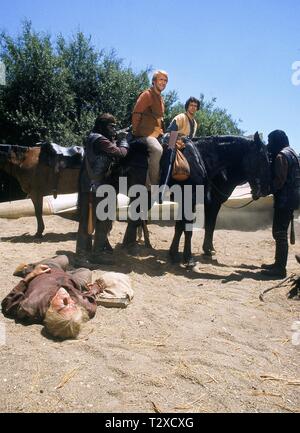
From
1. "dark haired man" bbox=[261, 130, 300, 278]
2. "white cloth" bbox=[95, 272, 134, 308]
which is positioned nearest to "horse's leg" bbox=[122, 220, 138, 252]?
"white cloth" bbox=[95, 272, 134, 308]

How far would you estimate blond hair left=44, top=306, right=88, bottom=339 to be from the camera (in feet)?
11.2

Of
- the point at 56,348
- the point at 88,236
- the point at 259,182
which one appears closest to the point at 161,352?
the point at 56,348

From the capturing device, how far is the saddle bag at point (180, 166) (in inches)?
231

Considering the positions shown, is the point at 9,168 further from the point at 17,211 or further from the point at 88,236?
the point at 88,236

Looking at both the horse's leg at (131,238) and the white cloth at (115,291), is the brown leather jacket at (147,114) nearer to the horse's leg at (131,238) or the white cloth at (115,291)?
the horse's leg at (131,238)

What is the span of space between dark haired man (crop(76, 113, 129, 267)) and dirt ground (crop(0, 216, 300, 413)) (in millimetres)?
736

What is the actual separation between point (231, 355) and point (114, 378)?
110cm

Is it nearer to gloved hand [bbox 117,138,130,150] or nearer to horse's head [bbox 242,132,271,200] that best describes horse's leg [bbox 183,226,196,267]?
horse's head [bbox 242,132,271,200]

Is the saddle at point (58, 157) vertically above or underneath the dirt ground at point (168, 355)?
above

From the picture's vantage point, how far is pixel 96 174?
5.68 metres

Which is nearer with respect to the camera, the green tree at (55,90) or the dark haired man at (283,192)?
the dark haired man at (283,192)

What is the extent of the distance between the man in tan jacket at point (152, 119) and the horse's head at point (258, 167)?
1537 millimetres

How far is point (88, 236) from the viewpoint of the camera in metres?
6.02

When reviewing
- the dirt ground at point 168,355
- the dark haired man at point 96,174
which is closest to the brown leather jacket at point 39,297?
the dirt ground at point 168,355
